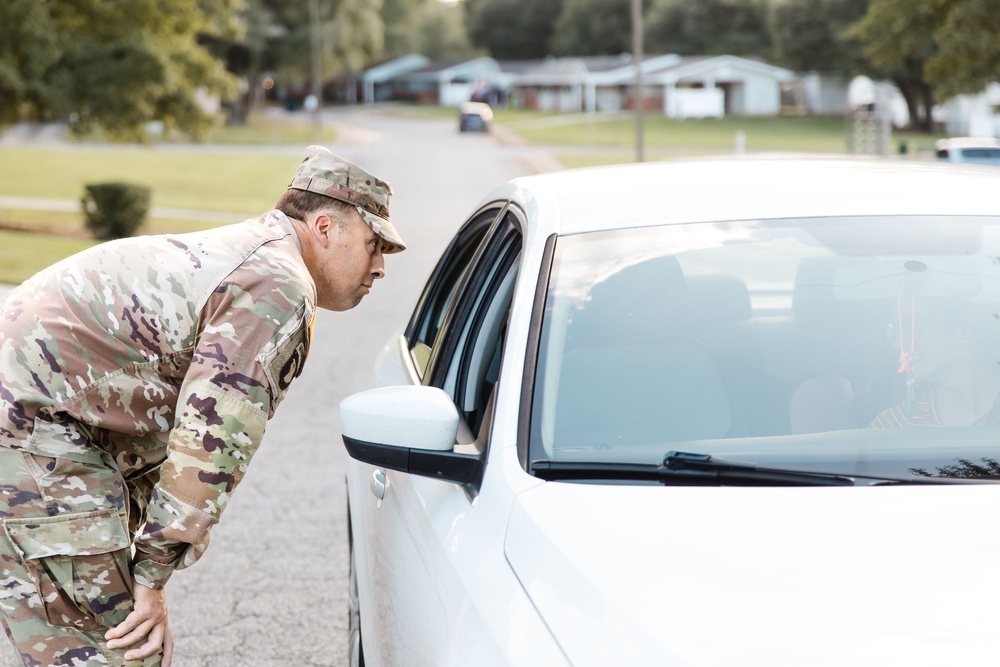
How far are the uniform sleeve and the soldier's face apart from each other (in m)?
0.29

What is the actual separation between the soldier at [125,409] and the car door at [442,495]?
390 mm

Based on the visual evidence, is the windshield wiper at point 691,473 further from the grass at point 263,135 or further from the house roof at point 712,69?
the house roof at point 712,69

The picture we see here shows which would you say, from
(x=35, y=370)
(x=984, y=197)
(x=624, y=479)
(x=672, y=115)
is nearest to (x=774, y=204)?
(x=984, y=197)

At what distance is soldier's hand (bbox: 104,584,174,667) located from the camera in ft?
7.92

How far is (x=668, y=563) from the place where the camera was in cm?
184

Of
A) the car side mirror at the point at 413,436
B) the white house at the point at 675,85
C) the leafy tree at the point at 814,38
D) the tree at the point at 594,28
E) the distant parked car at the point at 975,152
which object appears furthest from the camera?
the tree at the point at 594,28

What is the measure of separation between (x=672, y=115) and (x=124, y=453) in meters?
84.9

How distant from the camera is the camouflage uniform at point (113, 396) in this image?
235cm

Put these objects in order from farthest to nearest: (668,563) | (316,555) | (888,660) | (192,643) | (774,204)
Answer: (316,555), (192,643), (774,204), (668,563), (888,660)

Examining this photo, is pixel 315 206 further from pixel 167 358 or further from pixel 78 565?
pixel 78 565

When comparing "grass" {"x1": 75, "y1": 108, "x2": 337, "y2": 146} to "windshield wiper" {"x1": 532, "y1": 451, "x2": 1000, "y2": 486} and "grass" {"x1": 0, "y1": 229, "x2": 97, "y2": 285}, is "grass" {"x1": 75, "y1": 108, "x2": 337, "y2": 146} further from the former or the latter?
"windshield wiper" {"x1": 532, "y1": 451, "x2": 1000, "y2": 486}

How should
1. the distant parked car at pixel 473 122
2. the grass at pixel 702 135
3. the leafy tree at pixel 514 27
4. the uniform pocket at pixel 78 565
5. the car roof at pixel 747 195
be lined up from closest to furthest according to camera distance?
the uniform pocket at pixel 78 565 → the car roof at pixel 747 195 → the grass at pixel 702 135 → the distant parked car at pixel 473 122 → the leafy tree at pixel 514 27

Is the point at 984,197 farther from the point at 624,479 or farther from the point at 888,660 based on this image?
the point at 888,660

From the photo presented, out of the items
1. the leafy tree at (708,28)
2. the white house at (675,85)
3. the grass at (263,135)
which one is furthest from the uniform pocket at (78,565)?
the leafy tree at (708,28)
